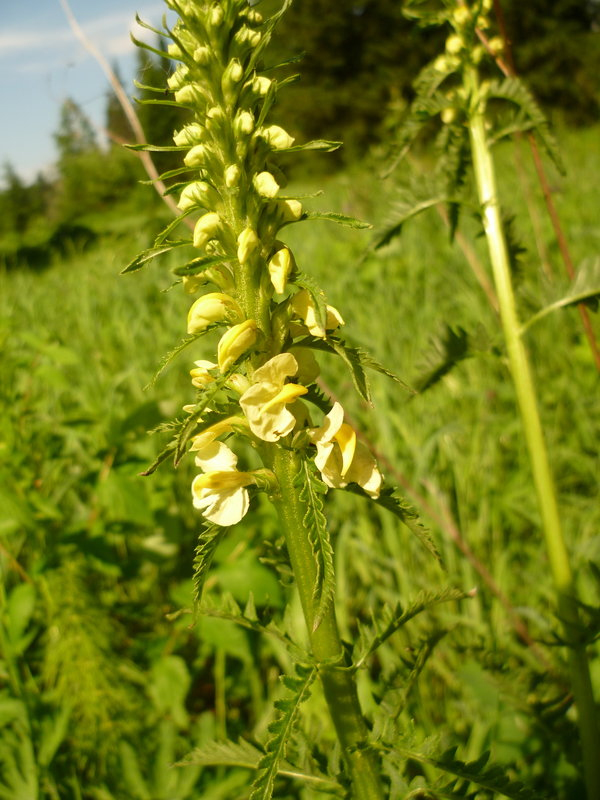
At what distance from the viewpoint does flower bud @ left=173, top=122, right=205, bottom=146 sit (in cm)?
79

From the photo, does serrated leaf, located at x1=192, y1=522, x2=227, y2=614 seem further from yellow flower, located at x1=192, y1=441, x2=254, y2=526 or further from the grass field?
the grass field

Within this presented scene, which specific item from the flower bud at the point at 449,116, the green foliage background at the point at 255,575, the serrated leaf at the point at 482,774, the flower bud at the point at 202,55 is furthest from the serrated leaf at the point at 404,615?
the flower bud at the point at 449,116

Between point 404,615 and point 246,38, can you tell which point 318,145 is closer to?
point 246,38

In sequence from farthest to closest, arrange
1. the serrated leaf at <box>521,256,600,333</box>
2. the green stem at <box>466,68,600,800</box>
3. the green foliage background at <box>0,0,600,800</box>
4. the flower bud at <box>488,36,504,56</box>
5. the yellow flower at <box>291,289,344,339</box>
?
the flower bud at <box>488,36,504,56</box>
the green foliage background at <box>0,0,600,800</box>
the serrated leaf at <box>521,256,600,333</box>
the green stem at <box>466,68,600,800</box>
the yellow flower at <box>291,289,344,339</box>

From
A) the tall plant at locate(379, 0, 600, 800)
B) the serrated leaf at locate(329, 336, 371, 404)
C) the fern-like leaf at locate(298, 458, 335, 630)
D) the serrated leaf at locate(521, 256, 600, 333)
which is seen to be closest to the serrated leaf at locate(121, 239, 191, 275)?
the serrated leaf at locate(329, 336, 371, 404)

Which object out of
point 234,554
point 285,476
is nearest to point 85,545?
point 234,554

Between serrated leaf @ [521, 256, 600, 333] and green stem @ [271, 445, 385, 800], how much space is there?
27.4 inches

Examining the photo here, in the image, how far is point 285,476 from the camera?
83 cm

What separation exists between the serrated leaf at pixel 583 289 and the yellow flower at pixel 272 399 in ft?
2.25

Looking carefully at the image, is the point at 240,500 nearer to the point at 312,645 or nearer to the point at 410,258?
the point at 312,645

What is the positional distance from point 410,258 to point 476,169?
A: 2.74 meters

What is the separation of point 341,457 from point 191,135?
1.48 feet

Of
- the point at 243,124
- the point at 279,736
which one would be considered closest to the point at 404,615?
the point at 279,736

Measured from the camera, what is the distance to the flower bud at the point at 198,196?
2.68 feet
